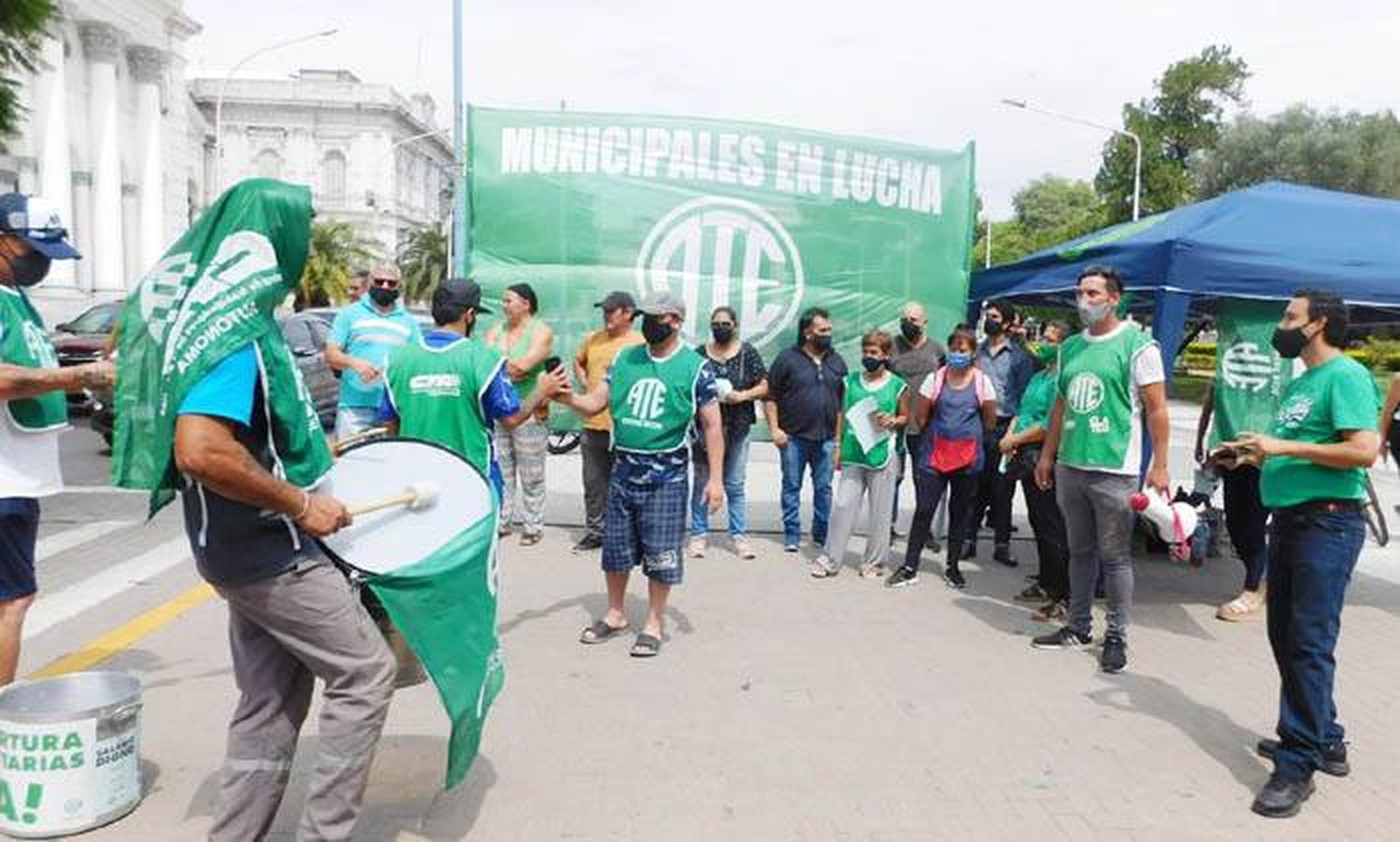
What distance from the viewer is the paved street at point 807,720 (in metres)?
3.71

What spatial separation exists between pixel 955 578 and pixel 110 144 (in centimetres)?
3822

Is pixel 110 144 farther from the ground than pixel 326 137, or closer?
closer

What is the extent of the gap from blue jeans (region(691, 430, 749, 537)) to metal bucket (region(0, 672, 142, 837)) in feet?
15.5

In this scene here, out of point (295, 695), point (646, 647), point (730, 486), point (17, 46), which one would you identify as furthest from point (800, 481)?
point (17, 46)

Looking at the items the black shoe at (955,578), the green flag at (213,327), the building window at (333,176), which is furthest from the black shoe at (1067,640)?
the building window at (333,176)

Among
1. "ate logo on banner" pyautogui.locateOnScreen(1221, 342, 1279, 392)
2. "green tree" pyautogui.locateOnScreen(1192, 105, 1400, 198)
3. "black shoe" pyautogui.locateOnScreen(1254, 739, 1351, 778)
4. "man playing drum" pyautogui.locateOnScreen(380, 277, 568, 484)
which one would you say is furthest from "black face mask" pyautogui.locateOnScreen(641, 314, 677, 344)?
"green tree" pyautogui.locateOnScreen(1192, 105, 1400, 198)

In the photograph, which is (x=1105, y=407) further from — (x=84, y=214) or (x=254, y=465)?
(x=84, y=214)

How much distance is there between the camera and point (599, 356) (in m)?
7.50

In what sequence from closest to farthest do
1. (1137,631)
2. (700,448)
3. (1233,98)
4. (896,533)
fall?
(1137,631) < (700,448) < (896,533) < (1233,98)

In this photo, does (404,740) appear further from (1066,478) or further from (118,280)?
(118,280)

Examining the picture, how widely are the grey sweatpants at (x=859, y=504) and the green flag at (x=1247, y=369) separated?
83.1 inches

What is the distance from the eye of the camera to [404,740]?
427 centimetres

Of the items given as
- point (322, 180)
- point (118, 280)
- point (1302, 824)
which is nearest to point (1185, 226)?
point (1302, 824)

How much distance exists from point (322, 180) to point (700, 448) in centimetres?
7092
